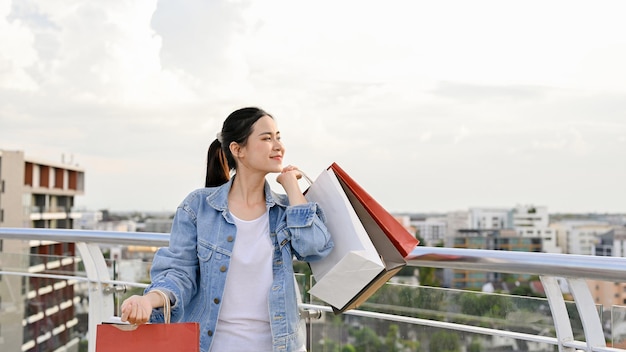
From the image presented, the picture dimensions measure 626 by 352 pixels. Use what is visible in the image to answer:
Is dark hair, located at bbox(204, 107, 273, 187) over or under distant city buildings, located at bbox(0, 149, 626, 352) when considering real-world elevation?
over

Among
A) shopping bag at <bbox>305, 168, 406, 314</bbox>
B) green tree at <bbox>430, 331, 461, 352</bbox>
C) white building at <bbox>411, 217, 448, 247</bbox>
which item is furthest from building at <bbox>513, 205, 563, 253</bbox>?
shopping bag at <bbox>305, 168, 406, 314</bbox>

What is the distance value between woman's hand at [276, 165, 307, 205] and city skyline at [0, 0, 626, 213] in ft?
117

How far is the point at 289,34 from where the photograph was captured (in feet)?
127

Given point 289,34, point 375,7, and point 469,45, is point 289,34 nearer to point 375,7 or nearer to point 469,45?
point 375,7

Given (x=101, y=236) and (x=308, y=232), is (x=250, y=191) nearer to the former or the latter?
(x=308, y=232)

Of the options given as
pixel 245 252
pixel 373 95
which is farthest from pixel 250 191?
pixel 373 95

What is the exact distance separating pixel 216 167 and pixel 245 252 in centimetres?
34

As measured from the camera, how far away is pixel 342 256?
1.73 metres

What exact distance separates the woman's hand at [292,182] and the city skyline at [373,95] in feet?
117

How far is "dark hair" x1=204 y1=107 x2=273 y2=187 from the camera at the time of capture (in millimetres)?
1901

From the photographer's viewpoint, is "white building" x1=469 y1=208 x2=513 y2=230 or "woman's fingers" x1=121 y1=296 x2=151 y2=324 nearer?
"woman's fingers" x1=121 y1=296 x2=151 y2=324

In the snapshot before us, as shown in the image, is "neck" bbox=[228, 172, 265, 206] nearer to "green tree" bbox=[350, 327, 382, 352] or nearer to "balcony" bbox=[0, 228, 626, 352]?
"balcony" bbox=[0, 228, 626, 352]

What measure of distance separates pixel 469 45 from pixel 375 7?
34.6 feet

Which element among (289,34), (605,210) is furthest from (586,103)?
(289,34)
